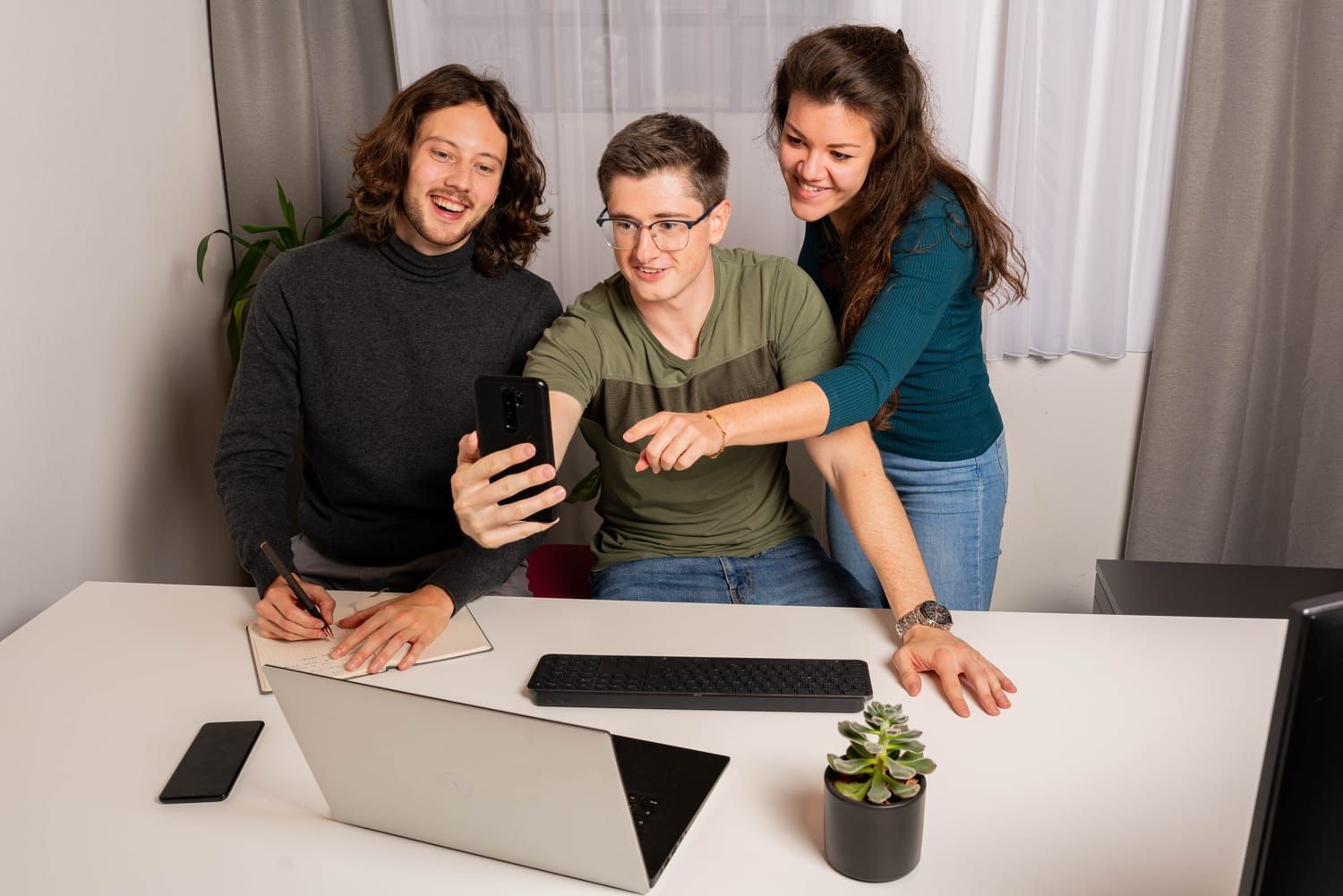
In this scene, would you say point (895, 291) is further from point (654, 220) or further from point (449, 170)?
point (449, 170)

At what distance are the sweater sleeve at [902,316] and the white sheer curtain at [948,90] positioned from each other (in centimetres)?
98

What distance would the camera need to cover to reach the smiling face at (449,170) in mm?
1979

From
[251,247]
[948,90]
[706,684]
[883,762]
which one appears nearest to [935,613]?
[706,684]

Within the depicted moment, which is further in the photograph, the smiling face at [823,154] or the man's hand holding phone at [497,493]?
the smiling face at [823,154]

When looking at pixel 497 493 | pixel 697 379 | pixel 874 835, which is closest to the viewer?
pixel 874 835

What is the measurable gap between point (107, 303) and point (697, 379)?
133cm

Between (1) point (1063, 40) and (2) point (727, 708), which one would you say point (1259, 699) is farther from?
(1) point (1063, 40)

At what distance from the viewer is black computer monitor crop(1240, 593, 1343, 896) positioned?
68 centimetres

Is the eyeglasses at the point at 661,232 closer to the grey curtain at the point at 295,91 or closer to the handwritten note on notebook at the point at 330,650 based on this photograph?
the handwritten note on notebook at the point at 330,650

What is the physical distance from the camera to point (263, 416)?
2.00 meters

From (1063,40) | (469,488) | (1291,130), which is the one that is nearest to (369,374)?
(469,488)

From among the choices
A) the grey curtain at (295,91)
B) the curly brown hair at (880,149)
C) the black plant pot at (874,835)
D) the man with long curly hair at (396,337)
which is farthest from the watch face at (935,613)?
the grey curtain at (295,91)

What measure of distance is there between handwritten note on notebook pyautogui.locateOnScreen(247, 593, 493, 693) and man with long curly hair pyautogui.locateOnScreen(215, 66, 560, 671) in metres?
0.34

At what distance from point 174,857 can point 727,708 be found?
62 cm
